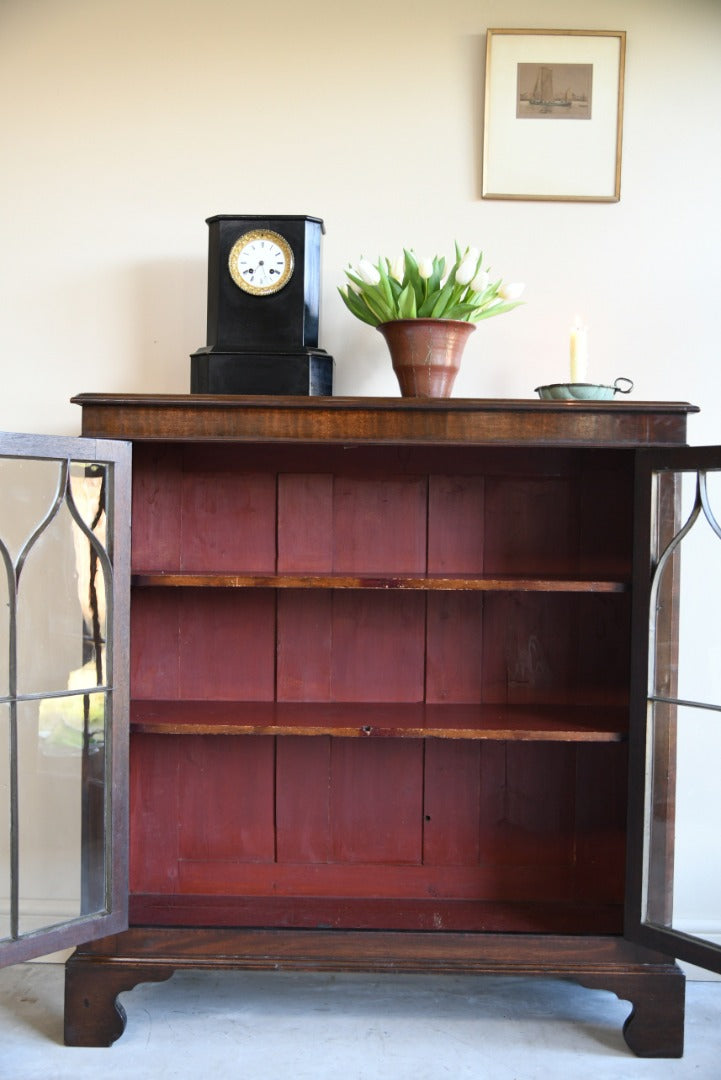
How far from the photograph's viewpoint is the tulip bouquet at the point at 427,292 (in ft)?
7.53

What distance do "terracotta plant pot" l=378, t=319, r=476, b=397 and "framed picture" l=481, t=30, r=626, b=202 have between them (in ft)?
1.71

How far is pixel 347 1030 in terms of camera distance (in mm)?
2299

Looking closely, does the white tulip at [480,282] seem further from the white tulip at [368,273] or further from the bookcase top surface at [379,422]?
the bookcase top surface at [379,422]

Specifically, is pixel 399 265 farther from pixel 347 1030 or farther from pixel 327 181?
pixel 347 1030

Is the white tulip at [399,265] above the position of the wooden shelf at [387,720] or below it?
above

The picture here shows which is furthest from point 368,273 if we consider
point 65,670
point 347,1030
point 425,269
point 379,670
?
point 347,1030

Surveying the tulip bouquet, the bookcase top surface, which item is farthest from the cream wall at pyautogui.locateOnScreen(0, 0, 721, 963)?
the bookcase top surface

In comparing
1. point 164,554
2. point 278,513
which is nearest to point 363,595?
point 278,513

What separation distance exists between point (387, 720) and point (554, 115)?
1.60m

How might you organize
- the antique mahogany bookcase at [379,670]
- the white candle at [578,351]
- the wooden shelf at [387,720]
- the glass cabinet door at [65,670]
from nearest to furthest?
the glass cabinet door at [65,670]
the wooden shelf at [387,720]
the white candle at [578,351]
the antique mahogany bookcase at [379,670]

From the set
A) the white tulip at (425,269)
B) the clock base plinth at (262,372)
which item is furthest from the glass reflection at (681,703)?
the clock base plinth at (262,372)

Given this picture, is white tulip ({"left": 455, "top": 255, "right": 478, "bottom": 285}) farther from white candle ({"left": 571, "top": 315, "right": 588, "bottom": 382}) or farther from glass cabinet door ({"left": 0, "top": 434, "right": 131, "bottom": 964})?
glass cabinet door ({"left": 0, "top": 434, "right": 131, "bottom": 964})

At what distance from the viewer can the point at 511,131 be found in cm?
256

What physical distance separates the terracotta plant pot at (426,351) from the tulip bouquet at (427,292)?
0.05m
